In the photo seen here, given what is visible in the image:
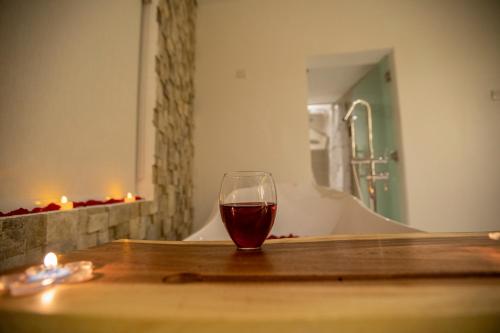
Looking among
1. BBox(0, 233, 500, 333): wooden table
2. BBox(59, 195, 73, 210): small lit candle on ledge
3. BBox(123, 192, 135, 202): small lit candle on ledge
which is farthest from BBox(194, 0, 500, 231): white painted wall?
BBox(0, 233, 500, 333): wooden table

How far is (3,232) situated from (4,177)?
0.46 ft

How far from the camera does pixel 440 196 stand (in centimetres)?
187

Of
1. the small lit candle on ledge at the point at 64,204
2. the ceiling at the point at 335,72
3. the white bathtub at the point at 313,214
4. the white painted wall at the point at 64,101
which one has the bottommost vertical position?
the white bathtub at the point at 313,214

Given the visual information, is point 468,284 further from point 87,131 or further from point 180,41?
point 180,41

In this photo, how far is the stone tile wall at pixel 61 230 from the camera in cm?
48

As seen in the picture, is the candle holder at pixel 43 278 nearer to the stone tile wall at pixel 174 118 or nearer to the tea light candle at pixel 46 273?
the tea light candle at pixel 46 273

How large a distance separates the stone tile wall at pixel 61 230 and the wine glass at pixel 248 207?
304 mm

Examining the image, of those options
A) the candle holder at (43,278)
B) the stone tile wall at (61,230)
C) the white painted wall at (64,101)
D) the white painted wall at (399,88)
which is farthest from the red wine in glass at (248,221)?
the white painted wall at (399,88)

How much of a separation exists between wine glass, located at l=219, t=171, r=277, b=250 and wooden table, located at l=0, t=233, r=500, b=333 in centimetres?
5

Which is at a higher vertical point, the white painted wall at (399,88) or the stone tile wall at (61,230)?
the white painted wall at (399,88)

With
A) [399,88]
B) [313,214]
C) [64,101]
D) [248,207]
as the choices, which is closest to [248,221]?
[248,207]

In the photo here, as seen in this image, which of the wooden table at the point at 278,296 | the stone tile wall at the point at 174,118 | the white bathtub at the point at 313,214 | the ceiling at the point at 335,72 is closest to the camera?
the wooden table at the point at 278,296

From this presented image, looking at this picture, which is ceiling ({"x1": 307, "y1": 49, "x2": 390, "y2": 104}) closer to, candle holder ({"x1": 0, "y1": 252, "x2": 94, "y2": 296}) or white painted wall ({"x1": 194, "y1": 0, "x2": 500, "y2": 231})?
white painted wall ({"x1": 194, "y1": 0, "x2": 500, "y2": 231})

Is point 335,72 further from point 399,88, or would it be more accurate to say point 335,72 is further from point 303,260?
point 303,260
